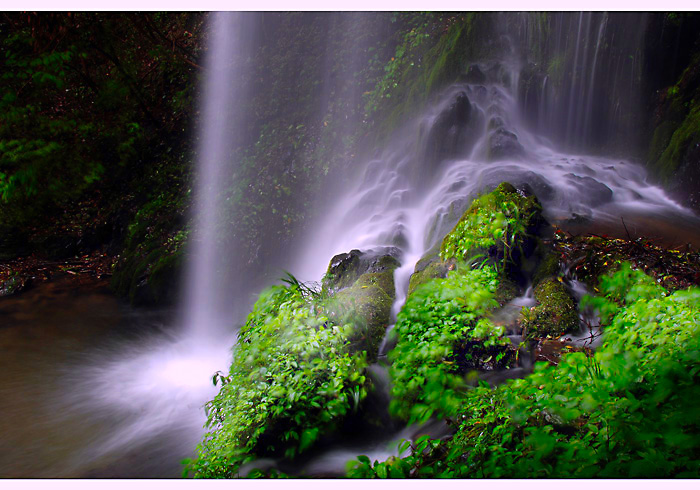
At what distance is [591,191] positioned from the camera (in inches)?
156

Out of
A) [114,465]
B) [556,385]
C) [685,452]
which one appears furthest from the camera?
[114,465]

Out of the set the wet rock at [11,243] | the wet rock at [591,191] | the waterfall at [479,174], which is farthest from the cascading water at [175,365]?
the wet rock at [591,191]

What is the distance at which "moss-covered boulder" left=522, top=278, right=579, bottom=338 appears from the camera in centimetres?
265

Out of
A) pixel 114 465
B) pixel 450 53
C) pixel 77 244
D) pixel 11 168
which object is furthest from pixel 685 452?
pixel 77 244

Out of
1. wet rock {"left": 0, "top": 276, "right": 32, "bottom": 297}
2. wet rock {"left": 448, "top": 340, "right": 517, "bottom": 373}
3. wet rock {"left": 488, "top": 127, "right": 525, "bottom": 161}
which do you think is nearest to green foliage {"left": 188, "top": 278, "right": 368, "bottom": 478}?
wet rock {"left": 448, "top": 340, "right": 517, "bottom": 373}

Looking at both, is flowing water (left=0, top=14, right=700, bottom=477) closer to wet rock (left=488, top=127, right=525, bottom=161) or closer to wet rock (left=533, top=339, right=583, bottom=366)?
wet rock (left=488, top=127, right=525, bottom=161)

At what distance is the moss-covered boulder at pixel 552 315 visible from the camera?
2649 millimetres

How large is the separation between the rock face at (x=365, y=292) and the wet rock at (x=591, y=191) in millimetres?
1754

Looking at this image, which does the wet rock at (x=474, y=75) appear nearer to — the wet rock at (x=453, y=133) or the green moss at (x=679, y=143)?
the wet rock at (x=453, y=133)

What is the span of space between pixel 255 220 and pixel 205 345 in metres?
1.98

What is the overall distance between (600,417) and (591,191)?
2.90 m

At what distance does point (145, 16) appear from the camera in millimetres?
4844

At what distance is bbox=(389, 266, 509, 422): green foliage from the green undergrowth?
17 cm

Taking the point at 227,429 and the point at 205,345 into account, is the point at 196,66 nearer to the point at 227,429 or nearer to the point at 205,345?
the point at 205,345
